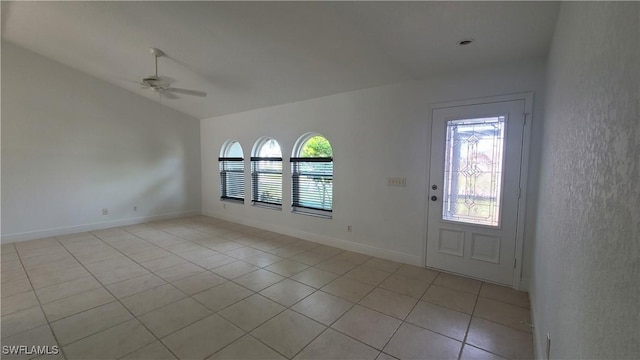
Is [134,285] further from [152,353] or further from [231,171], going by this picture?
[231,171]

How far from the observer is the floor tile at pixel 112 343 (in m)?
1.99

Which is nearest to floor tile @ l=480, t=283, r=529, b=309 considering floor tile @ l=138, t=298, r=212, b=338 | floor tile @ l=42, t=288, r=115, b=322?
floor tile @ l=138, t=298, r=212, b=338

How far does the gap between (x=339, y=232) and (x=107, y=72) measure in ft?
17.0

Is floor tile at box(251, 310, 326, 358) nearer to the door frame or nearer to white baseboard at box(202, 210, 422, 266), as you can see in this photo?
white baseboard at box(202, 210, 422, 266)

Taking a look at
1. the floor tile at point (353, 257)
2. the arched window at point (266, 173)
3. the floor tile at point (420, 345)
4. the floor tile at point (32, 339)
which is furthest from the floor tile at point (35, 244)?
the floor tile at point (420, 345)

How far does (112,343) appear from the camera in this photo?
2113 millimetres

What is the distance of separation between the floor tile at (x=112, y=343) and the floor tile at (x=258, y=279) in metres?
1.07

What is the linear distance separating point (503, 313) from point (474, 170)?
156 centimetres

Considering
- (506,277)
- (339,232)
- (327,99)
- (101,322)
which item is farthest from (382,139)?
(101,322)

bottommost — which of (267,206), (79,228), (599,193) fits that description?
(79,228)

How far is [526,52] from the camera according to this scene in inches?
106

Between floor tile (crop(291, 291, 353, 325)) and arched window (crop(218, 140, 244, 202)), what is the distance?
3987 millimetres

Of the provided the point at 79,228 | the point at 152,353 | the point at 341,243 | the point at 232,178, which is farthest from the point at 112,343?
the point at 232,178

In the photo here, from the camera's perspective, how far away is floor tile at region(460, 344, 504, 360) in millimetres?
2004
